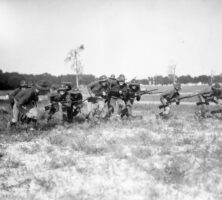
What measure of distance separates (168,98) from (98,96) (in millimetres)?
3175

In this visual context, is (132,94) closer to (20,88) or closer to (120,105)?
(120,105)

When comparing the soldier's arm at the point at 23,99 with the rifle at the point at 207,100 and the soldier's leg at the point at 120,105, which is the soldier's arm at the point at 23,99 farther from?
the rifle at the point at 207,100

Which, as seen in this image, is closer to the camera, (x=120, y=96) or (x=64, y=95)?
(x=64, y=95)

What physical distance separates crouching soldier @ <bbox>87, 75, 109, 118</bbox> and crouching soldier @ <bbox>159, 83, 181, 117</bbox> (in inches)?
101

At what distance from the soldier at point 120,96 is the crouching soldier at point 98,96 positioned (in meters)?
0.28

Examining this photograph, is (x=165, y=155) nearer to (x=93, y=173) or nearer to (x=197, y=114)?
(x=93, y=173)

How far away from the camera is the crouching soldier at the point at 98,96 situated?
13.9 metres

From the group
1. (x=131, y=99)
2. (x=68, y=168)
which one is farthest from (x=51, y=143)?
(x=131, y=99)

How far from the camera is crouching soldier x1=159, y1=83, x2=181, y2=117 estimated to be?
13789mm

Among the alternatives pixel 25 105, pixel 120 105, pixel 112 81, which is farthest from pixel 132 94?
pixel 25 105

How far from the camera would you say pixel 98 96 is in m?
14.0

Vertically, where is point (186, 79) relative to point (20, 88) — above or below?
below

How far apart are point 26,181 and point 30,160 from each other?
66.4 inches

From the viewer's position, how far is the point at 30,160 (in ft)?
25.1
